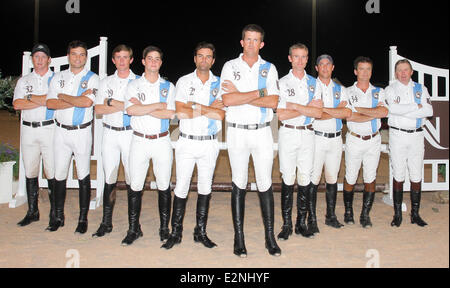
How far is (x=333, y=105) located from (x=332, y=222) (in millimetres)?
1432

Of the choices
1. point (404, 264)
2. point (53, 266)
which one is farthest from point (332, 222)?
point (53, 266)

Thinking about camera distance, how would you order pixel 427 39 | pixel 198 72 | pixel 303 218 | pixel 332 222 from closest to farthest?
pixel 198 72
pixel 303 218
pixel 332 222
pixel 427 39

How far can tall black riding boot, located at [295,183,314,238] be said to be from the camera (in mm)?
5004

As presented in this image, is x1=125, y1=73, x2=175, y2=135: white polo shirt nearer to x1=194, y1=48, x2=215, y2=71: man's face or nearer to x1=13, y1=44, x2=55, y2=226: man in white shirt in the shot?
x1=194, y1=48, x2=215, y2=71: man's face

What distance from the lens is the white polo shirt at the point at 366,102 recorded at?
5333 mm

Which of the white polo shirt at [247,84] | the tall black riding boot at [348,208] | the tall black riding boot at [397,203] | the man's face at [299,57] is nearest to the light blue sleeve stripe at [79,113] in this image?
the white polo shirt at [247,84]

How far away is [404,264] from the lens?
13.5ft

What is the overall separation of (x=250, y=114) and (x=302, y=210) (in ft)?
4.85

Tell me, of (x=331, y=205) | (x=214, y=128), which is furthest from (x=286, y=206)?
(x=214, y=128)

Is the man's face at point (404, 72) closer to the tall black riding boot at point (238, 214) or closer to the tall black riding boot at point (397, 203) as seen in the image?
the tall black riding boot at point (397, 203)

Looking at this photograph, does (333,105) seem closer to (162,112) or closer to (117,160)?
(162,112)

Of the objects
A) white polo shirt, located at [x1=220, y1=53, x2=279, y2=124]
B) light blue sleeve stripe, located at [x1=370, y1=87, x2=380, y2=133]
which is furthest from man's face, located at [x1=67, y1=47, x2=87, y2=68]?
light blue sleeve stripe, located at [x1=370, y1=87, x2=380, y2=133]

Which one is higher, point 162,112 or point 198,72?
point 198,72

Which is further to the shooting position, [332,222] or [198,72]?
[332,222]
